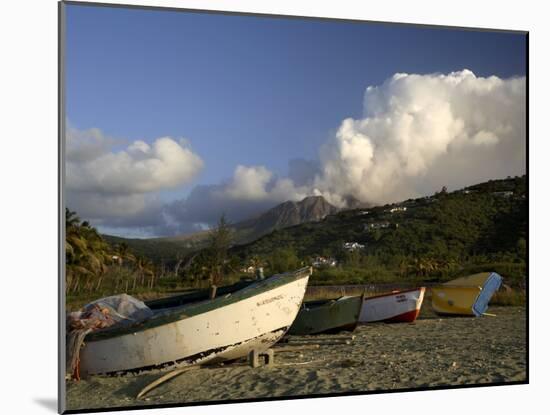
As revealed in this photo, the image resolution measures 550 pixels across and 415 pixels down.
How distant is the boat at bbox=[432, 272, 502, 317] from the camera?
9258 mm

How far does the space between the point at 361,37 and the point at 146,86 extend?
6.77 ft

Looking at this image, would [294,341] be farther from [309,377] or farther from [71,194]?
[71,194]

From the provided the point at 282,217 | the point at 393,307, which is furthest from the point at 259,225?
the point at 393,307

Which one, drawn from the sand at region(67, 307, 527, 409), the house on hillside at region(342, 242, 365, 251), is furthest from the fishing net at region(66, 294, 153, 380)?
the house on hillside at region(342, 242, 365, 251)

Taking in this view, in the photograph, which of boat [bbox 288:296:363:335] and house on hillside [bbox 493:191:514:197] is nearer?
house on hillside [bbox 493:191:514:197]

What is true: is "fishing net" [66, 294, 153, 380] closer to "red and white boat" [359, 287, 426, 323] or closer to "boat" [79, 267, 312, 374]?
"boat" [79, 267, 312, 374]

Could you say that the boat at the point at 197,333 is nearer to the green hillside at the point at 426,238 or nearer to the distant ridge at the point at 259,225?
the distant ridge at the point at 259,225

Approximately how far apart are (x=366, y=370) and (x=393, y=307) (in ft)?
5.66

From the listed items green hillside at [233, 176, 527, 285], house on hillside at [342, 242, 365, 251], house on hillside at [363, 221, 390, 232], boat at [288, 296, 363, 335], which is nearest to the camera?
green hillside at [233, 176, 527, 285]

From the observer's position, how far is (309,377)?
316 inches

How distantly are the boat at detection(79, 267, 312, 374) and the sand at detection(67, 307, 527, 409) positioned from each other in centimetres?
14

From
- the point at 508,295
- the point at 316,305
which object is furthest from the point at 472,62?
the point at 316,305

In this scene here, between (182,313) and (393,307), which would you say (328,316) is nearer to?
(393,307)

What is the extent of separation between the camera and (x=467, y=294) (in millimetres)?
9562
